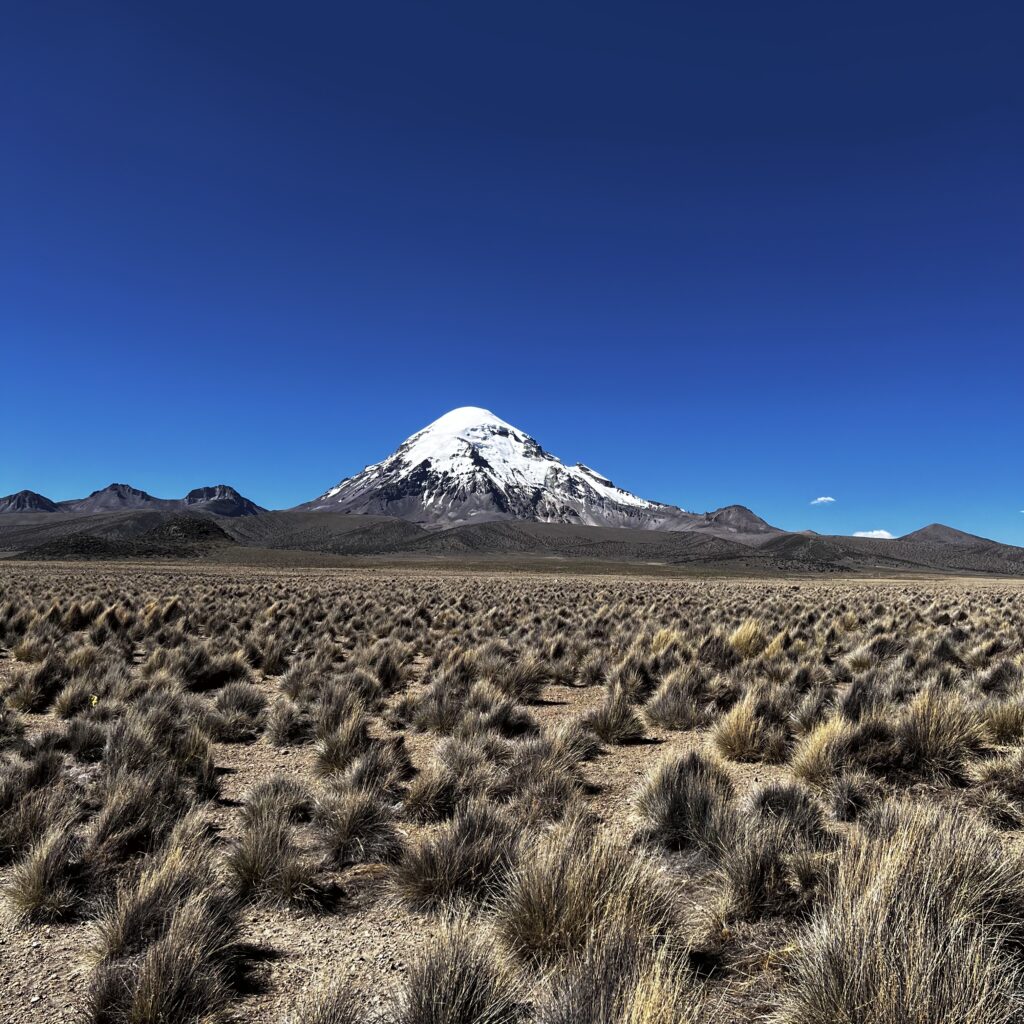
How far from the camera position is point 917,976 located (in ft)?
7.74

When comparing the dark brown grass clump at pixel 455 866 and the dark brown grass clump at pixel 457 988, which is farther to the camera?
the dark brown grass clump at pixel 455 866

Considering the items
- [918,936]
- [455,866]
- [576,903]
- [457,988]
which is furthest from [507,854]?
[918,936]

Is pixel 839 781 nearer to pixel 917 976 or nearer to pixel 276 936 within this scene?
pixel 917 976

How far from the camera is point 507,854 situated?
→ 4.13 metres

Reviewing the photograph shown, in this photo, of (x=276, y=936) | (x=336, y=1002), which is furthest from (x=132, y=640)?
(x=336, y=1002)

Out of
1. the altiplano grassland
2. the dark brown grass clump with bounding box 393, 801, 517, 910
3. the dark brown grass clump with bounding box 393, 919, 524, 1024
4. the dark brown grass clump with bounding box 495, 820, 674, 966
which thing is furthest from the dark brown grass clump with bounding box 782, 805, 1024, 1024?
the dark brown grass clump with bounding box 393, 801, 517, 910

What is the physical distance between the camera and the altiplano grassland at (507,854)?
2715mm

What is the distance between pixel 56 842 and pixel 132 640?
40.3ft

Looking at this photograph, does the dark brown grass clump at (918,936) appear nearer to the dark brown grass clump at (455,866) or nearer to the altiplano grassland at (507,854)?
the altiplano grassland at (507,854)

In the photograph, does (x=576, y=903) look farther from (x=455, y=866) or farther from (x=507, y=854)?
(x=455, y=866)

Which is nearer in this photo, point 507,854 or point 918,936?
point 918,936

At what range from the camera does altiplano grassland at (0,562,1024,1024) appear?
2.71m

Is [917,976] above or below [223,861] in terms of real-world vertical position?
above

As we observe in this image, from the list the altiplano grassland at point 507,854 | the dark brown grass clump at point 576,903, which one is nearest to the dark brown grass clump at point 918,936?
the altiplano grassland at point 507,854
